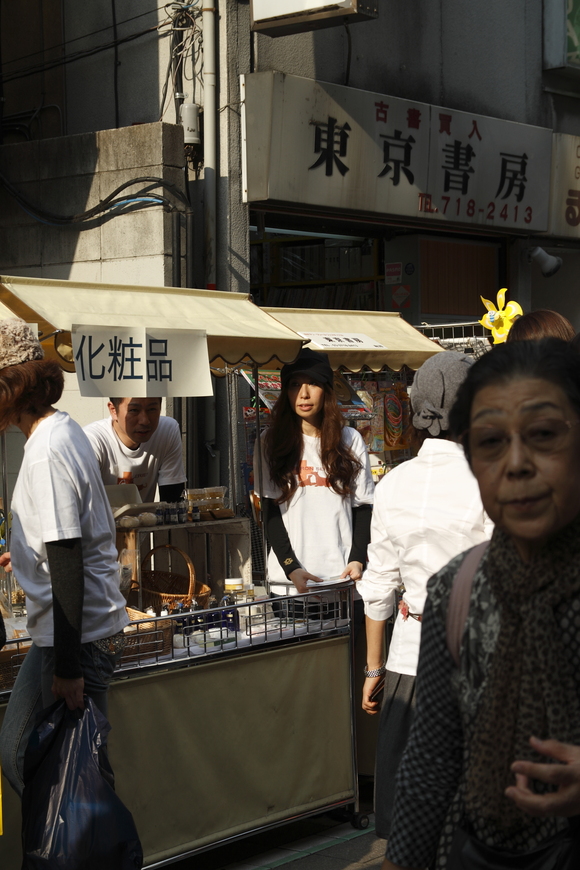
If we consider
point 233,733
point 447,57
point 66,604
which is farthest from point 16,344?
point 447,57

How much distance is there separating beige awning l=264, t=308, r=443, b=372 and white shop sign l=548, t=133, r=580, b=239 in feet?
16.9

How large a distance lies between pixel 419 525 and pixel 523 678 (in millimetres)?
1781

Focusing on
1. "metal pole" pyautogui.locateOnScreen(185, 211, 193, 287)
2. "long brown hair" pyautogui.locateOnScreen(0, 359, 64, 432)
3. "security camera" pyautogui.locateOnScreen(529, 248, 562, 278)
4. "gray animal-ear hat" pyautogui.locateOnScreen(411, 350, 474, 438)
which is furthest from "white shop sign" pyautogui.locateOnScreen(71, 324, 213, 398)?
"security camera" pyautogui.locateOnScreen(529, 248, 562, 278)

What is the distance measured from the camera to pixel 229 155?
8203mm

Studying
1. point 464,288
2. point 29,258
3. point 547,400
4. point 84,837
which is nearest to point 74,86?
point 29,258

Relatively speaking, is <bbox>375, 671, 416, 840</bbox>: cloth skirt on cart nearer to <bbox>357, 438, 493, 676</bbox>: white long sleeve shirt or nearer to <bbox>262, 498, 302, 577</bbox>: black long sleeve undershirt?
<bbox>357, 438, 493, 676</bbox>: white long sleeve shirt

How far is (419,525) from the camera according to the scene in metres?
3.28

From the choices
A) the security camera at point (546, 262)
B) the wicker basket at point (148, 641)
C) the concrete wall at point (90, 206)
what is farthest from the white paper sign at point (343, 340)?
the security camera at point (546, 262)

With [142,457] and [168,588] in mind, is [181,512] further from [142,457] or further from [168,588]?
[142,457]

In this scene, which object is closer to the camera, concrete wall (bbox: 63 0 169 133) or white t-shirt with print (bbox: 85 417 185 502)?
white t-shirt with print (bbox: 85 417 185 502)

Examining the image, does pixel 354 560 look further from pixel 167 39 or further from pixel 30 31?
pixel 30 31

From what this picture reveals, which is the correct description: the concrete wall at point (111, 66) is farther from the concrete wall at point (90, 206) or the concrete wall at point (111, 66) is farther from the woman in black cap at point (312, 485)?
the woman in black cap at point (312, 485)

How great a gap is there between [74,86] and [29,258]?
1.66 metres

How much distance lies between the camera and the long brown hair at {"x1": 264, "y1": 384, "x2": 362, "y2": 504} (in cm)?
501
